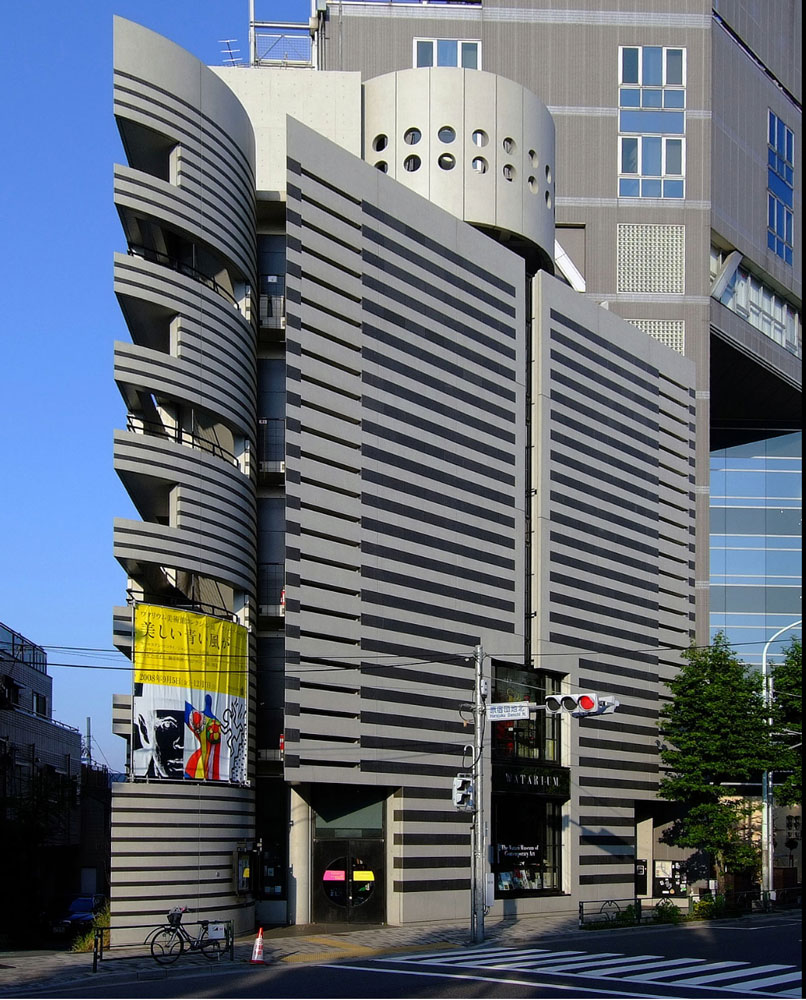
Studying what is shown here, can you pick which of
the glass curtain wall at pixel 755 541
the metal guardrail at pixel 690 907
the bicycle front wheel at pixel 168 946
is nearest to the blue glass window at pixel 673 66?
the glass curtain wall at pixel 755 541

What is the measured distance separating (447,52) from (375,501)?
36.0 metres

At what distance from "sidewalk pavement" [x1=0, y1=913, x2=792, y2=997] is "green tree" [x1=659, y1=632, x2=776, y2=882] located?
8.28 metres

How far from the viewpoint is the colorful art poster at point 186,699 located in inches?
1533

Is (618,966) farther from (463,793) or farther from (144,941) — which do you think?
(144,941)

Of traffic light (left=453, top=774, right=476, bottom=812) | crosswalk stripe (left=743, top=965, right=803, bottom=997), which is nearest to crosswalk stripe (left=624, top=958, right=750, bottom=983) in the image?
crosswalk stripe (left=743, top=965, right=803, bottom=997)

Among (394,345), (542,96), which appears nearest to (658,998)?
(394,345)

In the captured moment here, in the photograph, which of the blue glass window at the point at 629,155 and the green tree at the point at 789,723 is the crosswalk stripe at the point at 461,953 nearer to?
the green tree at the point at 789,723

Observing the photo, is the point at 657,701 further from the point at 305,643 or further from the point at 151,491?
the point at 151,491

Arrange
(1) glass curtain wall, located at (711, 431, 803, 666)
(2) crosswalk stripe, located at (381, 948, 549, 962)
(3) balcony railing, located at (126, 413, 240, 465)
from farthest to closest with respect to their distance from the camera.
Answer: (1) glass curtain wall, located at (711, 431, 803, 666)
(3) balcony railing, located at (126, 413, 240, 465)
(2) crosswalk stripe, located at (381, 948, 549, 962)

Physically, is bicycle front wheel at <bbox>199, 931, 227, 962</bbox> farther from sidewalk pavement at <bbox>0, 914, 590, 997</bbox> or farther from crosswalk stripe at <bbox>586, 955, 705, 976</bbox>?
crosswalk stripe at <bbox>586, 955, 705, 976</bbox>

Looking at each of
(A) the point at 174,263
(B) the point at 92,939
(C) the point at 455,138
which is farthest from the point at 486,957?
(C) the point at 455,138

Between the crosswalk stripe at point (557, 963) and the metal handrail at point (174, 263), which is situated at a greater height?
the metal handrail at point (174, 263)

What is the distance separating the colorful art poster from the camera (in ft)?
128

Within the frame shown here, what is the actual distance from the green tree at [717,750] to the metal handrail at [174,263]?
30220mm
